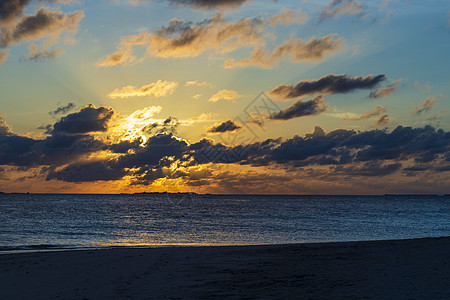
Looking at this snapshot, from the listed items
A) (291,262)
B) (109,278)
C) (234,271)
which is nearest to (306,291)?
(234,271)

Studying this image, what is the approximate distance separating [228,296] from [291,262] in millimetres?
8895

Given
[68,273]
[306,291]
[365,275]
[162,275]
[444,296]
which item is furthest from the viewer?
[68,273]

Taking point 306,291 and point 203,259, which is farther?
point 203,259

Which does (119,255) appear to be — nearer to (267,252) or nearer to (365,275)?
(267,252)

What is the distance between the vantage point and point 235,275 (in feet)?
65.2

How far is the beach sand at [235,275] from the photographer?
1602cm

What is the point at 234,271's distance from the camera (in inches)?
827

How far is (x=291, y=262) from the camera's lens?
23.4m

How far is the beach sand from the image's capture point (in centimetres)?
1602

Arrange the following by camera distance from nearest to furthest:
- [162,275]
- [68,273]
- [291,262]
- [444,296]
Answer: [444,296] → [162,275] → [68,273] → [291,262]

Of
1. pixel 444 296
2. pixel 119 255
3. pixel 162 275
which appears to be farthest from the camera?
pixel 119 255

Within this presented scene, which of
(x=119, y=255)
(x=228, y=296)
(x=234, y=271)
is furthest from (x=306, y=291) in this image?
(x=119, y=255)

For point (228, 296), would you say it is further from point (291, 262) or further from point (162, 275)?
point (291, 262)

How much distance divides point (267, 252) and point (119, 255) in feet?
35.8
